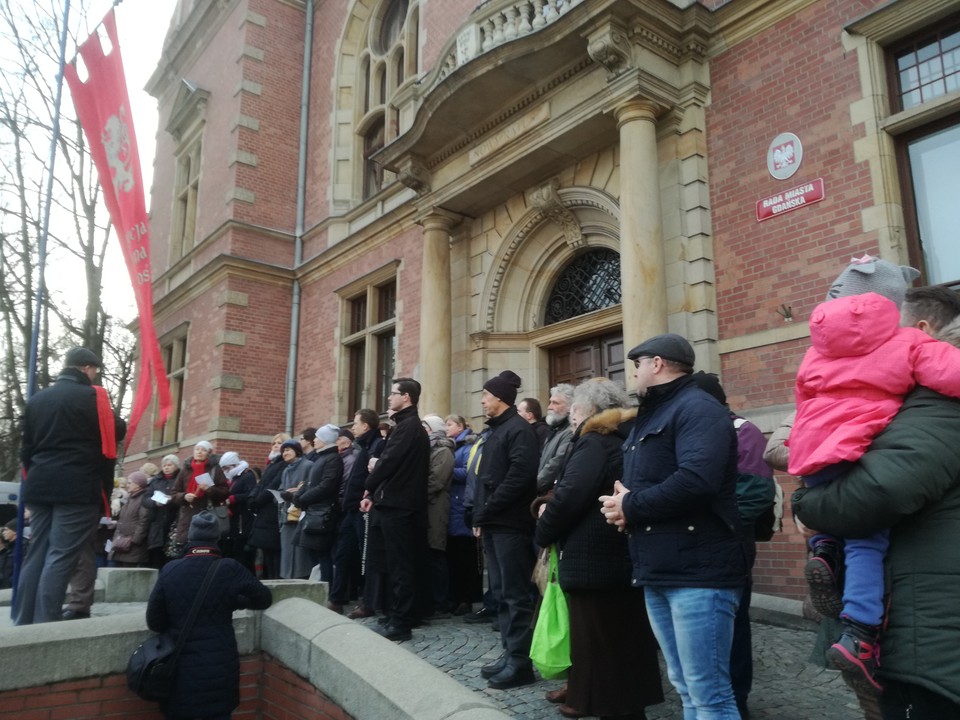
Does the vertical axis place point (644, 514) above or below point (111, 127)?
below

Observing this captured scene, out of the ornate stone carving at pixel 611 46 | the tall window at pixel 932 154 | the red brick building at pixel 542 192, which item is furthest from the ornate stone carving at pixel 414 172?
the tall window at pixel 932 154

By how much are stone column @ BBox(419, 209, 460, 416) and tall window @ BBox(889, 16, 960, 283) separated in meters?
5.82

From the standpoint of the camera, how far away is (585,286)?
33.0 ft

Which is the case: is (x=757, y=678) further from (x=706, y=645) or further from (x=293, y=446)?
(x=293, y=446)

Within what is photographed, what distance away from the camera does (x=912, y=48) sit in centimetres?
699

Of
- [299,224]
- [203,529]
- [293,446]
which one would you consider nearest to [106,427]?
[203,529]

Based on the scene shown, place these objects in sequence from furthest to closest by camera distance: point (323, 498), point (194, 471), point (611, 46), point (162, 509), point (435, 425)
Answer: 1. point (162, 509)
2. point (194, 471)
3. point (611, 46)
4. point (435, 425)
5. point (323, 498)

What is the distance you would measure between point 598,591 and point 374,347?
33.8 feet

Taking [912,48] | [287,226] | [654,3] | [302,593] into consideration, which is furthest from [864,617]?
[287,226]

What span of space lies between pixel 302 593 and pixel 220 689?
3.58 ft

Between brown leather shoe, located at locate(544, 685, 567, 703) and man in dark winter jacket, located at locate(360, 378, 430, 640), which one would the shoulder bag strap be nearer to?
man in dark winter jacket, located at locate(360, 378, 430, 640)

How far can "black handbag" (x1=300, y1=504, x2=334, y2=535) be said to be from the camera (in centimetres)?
666

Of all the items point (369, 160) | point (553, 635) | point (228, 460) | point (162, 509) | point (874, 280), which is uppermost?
point (369, 160)

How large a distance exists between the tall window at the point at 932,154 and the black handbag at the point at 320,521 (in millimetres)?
5609
